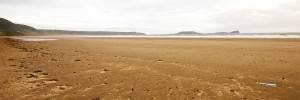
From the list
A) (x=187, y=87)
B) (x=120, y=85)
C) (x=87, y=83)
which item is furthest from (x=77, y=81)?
(x=187, y=87)

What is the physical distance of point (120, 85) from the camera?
7277mm

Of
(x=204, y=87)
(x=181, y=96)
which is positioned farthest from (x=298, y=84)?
(x=181, y=96)

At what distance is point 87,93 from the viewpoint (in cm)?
632

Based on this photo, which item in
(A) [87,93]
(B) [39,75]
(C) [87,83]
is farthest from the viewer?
(B) [39,75]

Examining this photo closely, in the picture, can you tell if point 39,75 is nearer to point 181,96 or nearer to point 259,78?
point 181,96

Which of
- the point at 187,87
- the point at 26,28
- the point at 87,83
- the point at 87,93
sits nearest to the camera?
the point at 87,93

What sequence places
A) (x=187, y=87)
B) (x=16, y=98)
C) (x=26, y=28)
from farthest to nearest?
(x=26, y=28), (x=187, y=87), (x=16, y=98)

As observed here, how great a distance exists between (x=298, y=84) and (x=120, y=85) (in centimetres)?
585

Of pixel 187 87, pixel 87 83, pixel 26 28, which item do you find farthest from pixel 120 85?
pixel 26 28

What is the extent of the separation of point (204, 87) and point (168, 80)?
1451 millimetres

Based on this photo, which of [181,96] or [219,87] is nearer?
[181,96]

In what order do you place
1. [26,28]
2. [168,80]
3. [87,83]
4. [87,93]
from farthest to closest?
[26,28] → [168,80] → [87,83] → [87,93]

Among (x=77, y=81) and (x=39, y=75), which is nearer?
(x=77, y=81)

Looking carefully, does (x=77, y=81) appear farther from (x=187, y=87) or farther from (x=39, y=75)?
(x=187, y=87)
